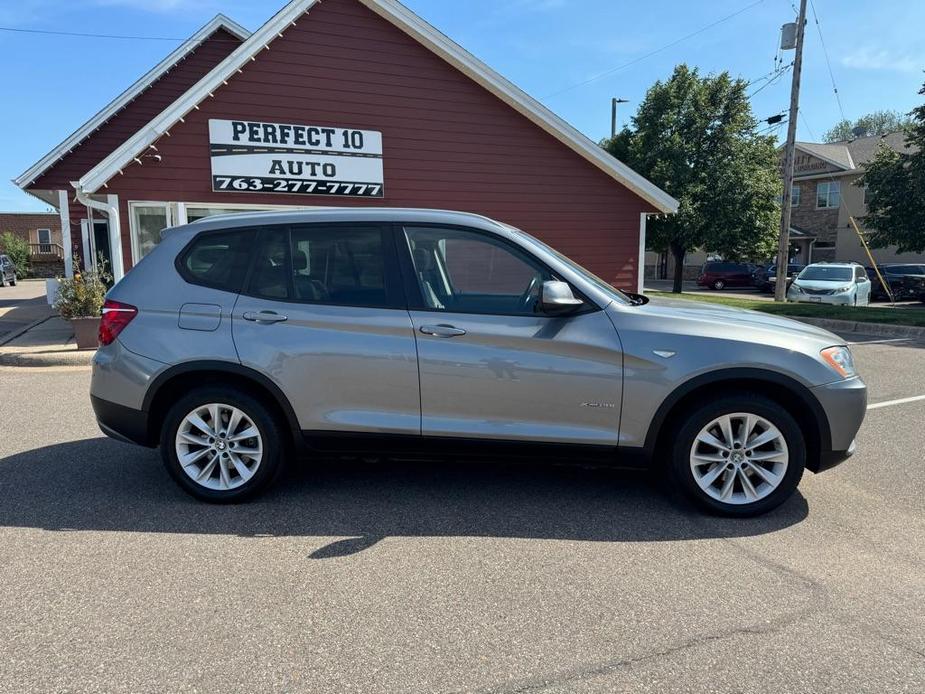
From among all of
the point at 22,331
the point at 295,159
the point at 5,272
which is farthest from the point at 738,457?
the point at 5,272

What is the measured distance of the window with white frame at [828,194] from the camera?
1423 inches

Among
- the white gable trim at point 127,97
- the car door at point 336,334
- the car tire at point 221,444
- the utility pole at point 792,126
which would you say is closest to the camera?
the car door at point 336,334

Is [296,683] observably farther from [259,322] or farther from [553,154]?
[553,154]

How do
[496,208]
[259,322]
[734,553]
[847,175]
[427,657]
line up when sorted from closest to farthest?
[427,657] < [734,553] < [259,322] < [496,208] < [847,175]

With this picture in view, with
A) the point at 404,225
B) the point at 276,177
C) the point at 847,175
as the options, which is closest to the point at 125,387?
the point at 404,225

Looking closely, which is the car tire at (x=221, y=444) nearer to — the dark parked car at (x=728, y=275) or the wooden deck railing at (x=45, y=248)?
the dark parked car at (x=728, y=275)

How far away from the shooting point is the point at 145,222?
36.7 feet

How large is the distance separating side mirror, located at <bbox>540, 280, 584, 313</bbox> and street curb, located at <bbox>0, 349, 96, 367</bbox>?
25.5 ft

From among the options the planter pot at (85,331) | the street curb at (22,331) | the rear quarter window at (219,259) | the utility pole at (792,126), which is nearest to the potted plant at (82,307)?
the planter pot at (85,331)

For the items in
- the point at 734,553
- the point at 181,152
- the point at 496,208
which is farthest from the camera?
the point at 496,208

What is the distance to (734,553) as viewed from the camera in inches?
133

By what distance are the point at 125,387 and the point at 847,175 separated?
40.6 m

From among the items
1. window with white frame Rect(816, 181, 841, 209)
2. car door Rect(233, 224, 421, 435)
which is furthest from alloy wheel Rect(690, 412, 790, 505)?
window with white frame Rect(816, 181, 841, 209)

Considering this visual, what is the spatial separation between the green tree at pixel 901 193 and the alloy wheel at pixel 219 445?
22767 mm
